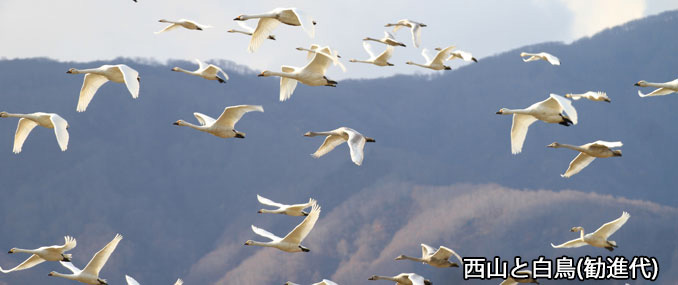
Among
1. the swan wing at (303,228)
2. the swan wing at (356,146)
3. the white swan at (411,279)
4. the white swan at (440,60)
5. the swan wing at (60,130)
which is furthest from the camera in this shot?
the white swan at (440,60)

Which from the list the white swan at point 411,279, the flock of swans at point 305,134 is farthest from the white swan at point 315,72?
the white swan at point 411,279

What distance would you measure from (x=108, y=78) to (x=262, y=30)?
482 cm

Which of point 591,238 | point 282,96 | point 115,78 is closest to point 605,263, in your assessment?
point 591,238

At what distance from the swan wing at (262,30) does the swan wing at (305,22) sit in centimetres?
171

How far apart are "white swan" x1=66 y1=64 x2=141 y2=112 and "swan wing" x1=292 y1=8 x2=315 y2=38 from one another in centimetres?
453

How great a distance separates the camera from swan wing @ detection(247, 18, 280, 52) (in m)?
30.6

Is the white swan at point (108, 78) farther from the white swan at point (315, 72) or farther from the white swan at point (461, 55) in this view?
the white swan at point (461, 55)

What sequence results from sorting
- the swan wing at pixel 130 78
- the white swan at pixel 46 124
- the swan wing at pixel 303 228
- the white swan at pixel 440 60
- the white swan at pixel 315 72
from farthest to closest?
the white swan at pixel 440 60
the white swan at pixel 315 72
the white swan at pixel 46 124
the swan wing at pixel 130 78
the swan wing at pixel 303 228

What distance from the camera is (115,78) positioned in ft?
103

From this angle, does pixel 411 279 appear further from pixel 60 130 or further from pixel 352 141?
pixel 60 130

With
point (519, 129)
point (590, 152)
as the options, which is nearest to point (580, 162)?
point (590, 152)

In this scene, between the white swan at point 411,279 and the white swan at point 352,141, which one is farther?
the white swan at point 411,279

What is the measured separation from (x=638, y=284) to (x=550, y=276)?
104015mm

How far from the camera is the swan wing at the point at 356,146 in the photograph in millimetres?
25538
